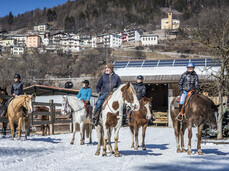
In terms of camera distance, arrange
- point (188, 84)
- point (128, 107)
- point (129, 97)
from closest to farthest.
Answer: point (129, 97) < point (128, 107) < point (188, 84)

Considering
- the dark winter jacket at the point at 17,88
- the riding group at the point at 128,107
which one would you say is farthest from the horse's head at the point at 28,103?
the dark winter jacket at the point at 17,88

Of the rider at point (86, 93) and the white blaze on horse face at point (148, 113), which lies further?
the rider at point (86, 93)

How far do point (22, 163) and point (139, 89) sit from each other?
538cm

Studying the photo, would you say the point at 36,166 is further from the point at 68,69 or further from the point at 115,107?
the point at 68,69

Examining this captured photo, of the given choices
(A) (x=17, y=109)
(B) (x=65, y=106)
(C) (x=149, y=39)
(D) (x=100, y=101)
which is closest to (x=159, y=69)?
(B) (x=65, y=106)

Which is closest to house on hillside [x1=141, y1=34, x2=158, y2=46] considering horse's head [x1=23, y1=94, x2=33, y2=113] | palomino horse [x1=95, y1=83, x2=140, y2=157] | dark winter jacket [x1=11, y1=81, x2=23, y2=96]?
dark winter jacket [x1=11, y1=81, x2=23, y2=96]

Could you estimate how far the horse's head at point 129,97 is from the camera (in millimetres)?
7883

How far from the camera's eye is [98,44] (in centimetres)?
19100

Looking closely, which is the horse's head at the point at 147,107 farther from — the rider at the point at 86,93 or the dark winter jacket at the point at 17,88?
the dark winter jacket at the point at 17,88

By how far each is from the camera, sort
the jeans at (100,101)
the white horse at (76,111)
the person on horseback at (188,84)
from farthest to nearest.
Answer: the white horse at (76,111) < the person on horseback at (188,84) < the jeans at (100,101)

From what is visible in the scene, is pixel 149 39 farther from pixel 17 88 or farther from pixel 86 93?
pixel 17 88

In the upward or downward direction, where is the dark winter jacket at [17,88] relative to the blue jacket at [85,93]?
upward

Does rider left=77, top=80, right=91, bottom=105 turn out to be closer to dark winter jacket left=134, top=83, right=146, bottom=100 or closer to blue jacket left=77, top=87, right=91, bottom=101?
blue jacket left=77, top=87, right=91, bottom=101

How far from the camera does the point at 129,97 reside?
7.97 metres
